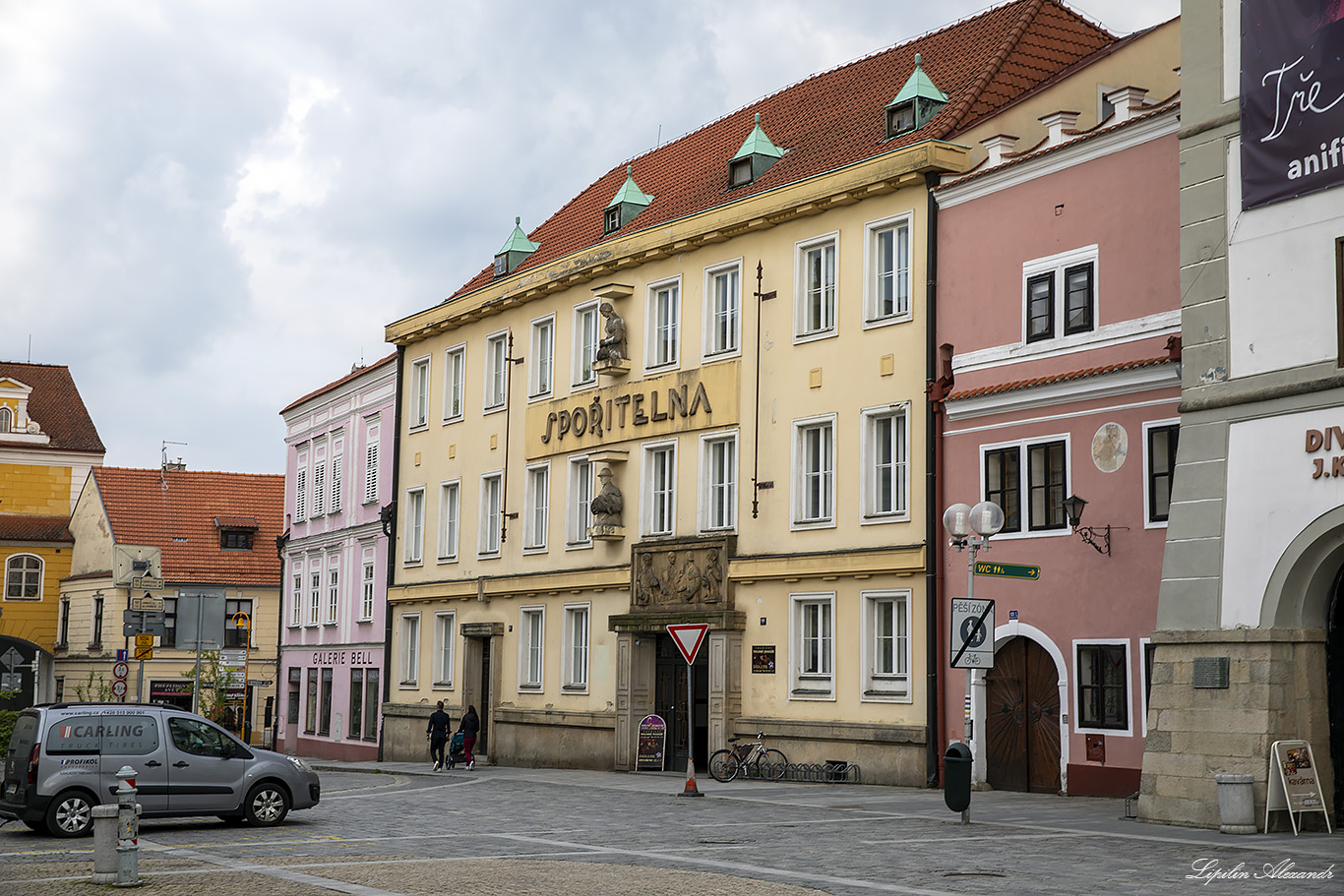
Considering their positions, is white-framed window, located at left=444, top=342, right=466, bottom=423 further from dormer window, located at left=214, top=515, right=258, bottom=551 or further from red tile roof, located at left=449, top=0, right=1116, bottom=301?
dormer window, located at left=214, top=515, right=258, bottom=551

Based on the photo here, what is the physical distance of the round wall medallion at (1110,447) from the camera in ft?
78.1

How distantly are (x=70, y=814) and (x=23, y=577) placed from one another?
54100mm

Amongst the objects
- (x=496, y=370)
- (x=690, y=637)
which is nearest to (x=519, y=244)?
(x=496, y=370)

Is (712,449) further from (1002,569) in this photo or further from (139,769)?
(139,769)

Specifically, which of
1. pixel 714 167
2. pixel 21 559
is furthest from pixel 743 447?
pixel 21 559

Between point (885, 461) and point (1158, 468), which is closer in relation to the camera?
point (1158, 468)

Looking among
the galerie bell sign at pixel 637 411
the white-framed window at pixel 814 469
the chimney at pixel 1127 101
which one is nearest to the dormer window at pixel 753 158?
the galerie bell sign at pixel 637 411

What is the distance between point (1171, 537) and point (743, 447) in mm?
12126

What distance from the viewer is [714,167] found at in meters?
37.0

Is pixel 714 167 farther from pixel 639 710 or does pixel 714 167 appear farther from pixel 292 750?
pixel 292 750

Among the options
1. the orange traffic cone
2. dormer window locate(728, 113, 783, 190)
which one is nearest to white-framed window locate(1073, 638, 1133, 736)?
the orange traffic cone

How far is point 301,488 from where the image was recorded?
52750mm

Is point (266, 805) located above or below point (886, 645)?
below

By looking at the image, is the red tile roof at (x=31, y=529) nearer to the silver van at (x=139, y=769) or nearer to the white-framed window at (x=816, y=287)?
the white-framed window at (x=816, y=287)
